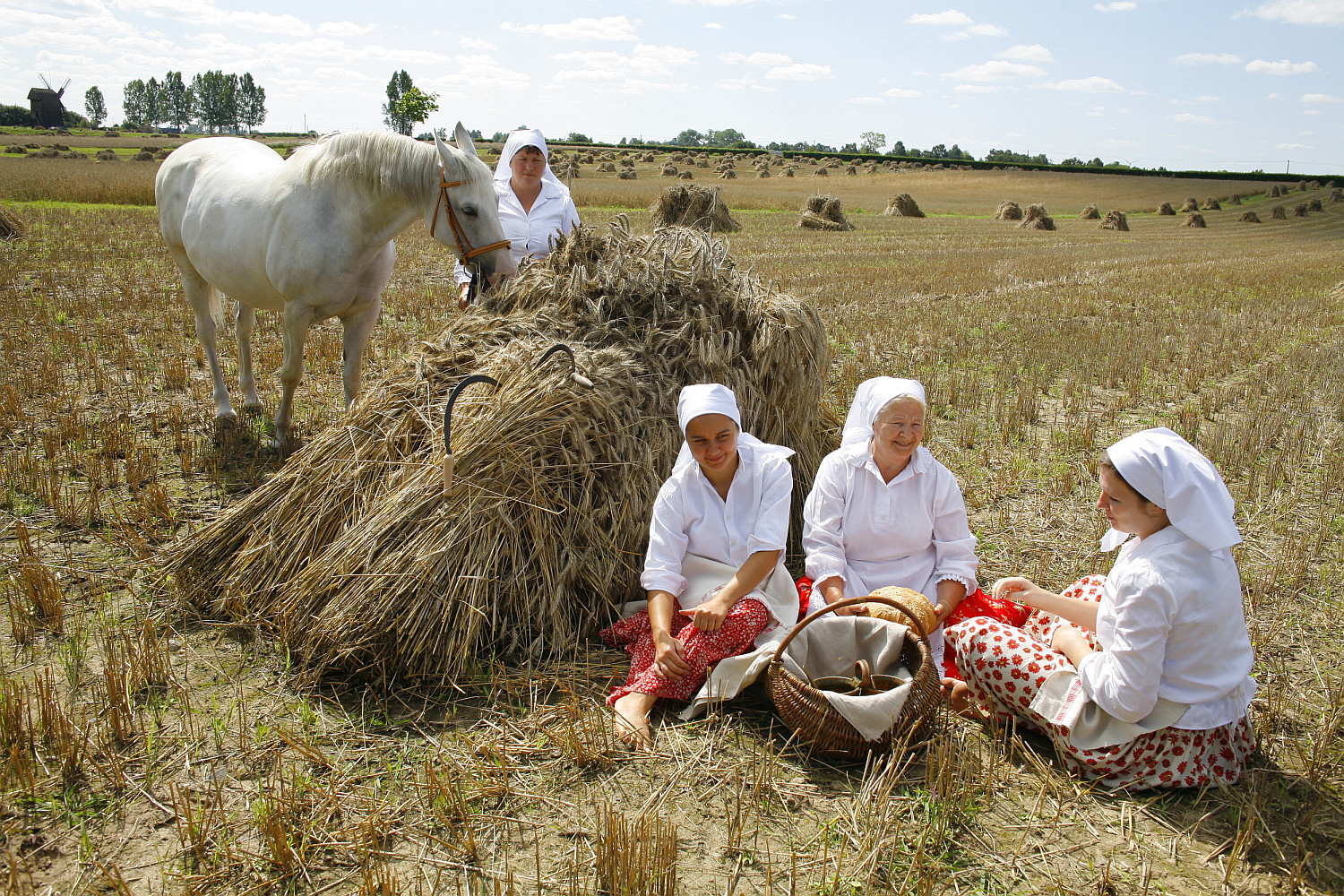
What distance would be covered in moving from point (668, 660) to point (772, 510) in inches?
31.2

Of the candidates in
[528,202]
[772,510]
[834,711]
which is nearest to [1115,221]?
[528,202]

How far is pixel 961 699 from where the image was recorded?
3141 millimetres

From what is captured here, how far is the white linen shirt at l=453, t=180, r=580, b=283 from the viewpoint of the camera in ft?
18.7

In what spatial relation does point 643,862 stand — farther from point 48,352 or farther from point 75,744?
point 48,352

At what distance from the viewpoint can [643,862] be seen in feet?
7.31

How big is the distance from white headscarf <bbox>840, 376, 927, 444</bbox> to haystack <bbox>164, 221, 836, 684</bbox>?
887mm

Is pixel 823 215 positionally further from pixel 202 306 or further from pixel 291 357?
pixel 291 357

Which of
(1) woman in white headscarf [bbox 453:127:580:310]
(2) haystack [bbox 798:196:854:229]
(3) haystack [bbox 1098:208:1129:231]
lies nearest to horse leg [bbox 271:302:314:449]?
(1) woman in white headscarf [bbox 453:127:580:310]

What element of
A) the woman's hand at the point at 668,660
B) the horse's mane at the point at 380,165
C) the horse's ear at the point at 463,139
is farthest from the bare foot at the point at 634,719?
the horse's ear at the point at 463,139

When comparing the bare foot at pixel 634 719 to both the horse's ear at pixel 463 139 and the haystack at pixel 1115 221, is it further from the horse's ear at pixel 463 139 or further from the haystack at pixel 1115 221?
the haystack at pixel 1115 221

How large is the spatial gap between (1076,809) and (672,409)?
2.53 m

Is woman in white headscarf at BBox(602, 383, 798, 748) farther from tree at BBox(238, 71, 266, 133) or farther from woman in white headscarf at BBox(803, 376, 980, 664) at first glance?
tree at BBox(238, 71, 266, 133)

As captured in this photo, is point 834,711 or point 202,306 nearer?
point 834,711

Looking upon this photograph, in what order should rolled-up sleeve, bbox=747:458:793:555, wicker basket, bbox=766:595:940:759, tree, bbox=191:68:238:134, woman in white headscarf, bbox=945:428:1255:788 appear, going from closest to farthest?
woman in white headscarf, bbox=945:428:1255:788
wicker basket, bbox=766:595:940:759
rolled-up sleeve, bbox=747:458:793:555
tree, bbox=191:68:238:134
